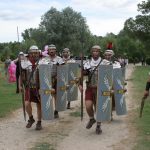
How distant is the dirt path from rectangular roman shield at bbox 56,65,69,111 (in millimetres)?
370

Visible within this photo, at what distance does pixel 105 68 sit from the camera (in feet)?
31.6

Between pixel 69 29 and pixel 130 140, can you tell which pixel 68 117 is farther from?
pixel 69 29

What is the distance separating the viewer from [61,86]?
11633mm

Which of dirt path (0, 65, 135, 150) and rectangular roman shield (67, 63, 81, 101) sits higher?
rectangular roman shield (67, 63, 81, 101)

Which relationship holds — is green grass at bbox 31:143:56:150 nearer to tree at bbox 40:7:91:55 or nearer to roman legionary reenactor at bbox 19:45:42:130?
roman legionary reenactor at bbox 19:45:42:130

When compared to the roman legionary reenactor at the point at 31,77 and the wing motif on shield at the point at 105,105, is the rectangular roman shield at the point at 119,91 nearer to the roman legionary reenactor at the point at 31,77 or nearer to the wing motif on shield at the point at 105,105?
the wing motif on shield at the point at 105,105

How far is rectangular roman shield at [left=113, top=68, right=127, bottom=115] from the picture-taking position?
11.0 m

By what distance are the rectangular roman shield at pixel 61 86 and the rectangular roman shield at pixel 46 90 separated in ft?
4.70

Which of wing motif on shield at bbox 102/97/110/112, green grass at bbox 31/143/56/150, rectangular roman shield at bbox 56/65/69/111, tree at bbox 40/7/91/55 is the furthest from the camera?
tree at bbox 40/7/91/55

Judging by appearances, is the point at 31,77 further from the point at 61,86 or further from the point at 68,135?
the point at 61,86

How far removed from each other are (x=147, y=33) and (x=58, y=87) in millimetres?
55720

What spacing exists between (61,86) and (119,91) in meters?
1.45

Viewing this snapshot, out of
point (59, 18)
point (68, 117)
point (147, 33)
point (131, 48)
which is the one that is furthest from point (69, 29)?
point (68, 117)

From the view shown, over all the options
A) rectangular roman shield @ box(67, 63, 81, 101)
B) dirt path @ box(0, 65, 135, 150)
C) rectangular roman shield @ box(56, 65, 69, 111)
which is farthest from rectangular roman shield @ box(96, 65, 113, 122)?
rectangular roman shield @ box(67, 63, 81, 101)
